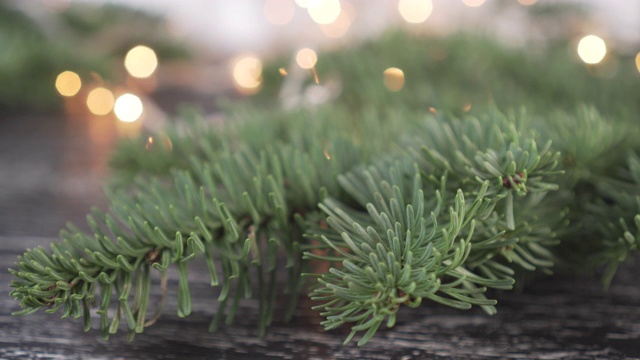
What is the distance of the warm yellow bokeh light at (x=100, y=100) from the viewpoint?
0.55 m

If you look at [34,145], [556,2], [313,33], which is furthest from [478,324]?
[313,33]

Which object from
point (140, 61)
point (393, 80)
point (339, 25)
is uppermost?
point (339, 25)

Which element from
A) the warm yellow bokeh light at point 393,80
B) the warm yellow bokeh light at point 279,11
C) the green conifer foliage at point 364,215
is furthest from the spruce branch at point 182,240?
the warm yellow bokeh light at point 279,11

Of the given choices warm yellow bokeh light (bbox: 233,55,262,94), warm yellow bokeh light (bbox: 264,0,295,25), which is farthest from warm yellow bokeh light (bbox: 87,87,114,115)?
warm yellow bokeh light (bbox: 264,0,295,25)

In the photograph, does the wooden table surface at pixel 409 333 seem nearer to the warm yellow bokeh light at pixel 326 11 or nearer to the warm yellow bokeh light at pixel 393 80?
the warm yellow bokeh light at pixel 393 80

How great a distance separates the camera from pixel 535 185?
16 centimetres

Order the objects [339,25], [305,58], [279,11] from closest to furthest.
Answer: [305,58]
[339,25]
[279,11]

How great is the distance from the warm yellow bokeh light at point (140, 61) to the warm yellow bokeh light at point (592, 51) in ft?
1.38

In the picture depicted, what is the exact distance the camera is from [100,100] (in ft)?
1.86

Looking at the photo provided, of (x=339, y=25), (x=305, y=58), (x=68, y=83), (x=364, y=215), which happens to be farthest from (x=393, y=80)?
(x=339, y=25)

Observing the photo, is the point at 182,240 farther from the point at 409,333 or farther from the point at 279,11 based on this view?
the point at 279,11

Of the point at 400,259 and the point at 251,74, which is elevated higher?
the point at 251,74

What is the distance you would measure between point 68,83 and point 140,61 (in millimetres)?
113

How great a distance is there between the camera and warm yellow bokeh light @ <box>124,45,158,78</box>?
0.60m
